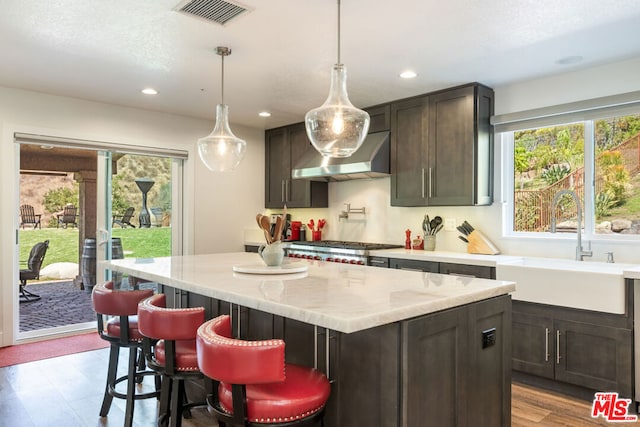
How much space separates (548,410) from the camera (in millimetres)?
2838

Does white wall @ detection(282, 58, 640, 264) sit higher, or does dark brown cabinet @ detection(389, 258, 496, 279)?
white wall @ detection(282, 58, 640, 264)

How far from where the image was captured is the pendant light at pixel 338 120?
7.79 feet

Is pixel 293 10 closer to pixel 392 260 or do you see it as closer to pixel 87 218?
pixel 392 260

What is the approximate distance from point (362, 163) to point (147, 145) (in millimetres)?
2450

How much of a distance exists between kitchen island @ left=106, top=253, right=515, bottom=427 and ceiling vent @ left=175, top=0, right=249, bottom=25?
152 cm

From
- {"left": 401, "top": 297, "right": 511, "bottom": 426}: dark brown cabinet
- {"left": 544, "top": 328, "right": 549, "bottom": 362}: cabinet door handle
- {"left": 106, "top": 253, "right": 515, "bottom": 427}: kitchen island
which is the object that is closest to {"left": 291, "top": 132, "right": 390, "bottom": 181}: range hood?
{"left": 544, "top": 328, "right": 549, "bottom": 362}: cabinet door handle

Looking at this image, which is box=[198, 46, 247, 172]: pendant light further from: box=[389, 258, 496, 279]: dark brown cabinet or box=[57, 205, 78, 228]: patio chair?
box=[57, 205, 78, 228]: patio chair

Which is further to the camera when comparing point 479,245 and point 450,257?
point 479,245

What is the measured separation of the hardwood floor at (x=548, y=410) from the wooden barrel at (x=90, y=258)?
13.5ft

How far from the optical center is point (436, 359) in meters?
1.71

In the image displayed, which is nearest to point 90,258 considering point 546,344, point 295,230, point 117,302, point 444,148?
point 295,230

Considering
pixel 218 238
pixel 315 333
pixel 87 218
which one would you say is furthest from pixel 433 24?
pixel 87 218

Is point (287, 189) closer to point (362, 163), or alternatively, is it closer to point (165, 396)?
point (362, 163)

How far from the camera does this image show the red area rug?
382cm
